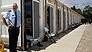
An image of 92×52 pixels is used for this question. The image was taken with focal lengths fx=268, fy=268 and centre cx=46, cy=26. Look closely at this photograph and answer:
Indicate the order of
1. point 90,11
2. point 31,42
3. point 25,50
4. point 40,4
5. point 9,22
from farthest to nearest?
point 90,11 < point 40,4 < point 31,42 < point 25,50 < point 9,22

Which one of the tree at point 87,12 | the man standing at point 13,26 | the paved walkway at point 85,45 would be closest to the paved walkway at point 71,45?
the paved walkway at point 85,45

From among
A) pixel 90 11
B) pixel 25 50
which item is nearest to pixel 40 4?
pixel 25 50

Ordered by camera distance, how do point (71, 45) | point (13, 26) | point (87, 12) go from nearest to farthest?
point (13, 26) < point (71, 45) < point (87, 12)

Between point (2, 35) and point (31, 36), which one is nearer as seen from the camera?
point (2, 35)

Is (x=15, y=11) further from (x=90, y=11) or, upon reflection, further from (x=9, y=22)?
(x=90, y=11)

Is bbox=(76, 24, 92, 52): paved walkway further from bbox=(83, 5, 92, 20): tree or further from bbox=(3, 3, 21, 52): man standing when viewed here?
bbox=(83, 5, 92, 20): tree

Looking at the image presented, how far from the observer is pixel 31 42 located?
10617mm

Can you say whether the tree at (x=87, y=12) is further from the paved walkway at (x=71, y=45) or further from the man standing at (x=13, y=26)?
the man standing at (x=13, y=26)

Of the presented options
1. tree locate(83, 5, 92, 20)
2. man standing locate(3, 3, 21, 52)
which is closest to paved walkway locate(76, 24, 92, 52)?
man standing locate(3, 3, 21, 52)

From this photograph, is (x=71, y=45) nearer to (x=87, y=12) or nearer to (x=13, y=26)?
(x=13, y=26)

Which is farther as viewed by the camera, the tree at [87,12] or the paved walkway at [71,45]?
the tree at [87,12]

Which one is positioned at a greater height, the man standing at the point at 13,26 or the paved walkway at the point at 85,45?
the man standing at the point at 13,26

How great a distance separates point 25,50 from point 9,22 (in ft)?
6.33

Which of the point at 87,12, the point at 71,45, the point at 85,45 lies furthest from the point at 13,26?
the point at 87,12
